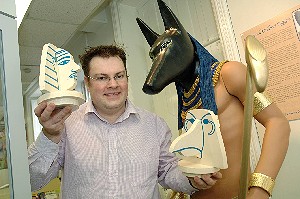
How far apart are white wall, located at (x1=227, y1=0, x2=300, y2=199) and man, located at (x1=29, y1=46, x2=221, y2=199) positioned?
1.70 ft

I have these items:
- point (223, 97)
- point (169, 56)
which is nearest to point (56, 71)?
point (169, 56)

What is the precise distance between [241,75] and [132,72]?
1.61 m

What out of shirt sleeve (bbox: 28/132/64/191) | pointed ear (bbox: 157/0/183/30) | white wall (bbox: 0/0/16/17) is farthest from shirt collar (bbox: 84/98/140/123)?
white wall (bbox: 0/0/16/17)

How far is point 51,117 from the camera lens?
0.91 metres

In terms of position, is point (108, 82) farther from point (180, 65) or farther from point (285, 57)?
point (285, 57)

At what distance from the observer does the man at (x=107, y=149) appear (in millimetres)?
1084

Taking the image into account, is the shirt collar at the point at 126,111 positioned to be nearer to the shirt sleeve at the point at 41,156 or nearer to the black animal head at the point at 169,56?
the shirt sleeve at the point at 41,156

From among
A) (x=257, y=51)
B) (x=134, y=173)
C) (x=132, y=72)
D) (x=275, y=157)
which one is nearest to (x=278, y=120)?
(x=275, y=157)

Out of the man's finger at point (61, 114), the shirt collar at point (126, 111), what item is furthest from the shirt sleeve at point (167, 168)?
the man's finger at point (61, 114)

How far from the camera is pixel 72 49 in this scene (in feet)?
10.6

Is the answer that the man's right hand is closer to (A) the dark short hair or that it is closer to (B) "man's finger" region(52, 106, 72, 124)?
(B) "man's finger" region(52, 106, 72, 124)

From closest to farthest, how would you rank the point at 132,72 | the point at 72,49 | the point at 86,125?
1. the point at 86,125
2. the point at 132,72
3. the point at 72,49

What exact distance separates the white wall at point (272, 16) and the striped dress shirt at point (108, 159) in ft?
1.71

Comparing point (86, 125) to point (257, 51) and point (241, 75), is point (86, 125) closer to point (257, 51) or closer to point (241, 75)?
point (241, 75)
